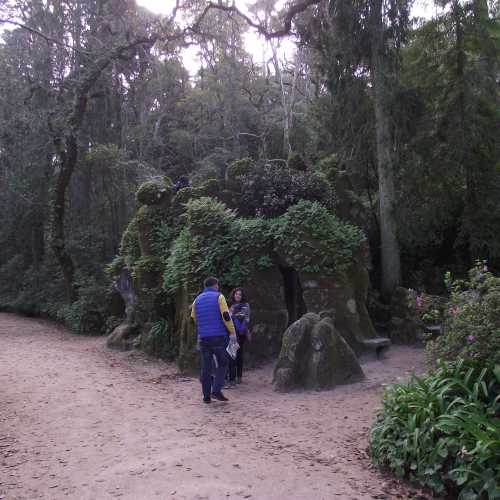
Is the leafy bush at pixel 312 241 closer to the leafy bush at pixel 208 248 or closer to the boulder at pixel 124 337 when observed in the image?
the leafy bush at pixel 208 248

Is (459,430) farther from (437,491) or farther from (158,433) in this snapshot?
(158,433)

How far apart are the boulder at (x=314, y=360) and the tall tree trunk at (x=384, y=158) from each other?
6.54m

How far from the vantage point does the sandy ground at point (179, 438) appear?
4742 mm

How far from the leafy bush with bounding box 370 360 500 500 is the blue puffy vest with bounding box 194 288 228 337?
2.82 meters

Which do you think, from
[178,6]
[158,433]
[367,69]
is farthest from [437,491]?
[178,6]

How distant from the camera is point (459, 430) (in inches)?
184

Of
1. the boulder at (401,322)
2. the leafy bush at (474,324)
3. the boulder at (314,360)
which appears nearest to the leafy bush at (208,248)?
the boulder at (314,360)

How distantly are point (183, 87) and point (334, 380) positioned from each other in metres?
28.7

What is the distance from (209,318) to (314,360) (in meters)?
2.01

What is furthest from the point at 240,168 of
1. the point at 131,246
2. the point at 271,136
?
the point at 271,136

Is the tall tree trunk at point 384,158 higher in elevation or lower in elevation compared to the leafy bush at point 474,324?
higher

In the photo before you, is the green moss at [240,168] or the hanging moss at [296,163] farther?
the hanging moss at [296,163]

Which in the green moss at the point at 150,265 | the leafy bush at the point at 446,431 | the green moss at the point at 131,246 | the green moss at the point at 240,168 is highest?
the green moss at the point at 240,168

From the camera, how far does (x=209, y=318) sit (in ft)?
25.7
